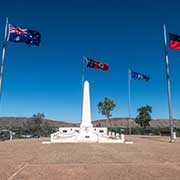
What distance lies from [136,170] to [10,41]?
15.2 m

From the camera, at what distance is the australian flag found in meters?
20.0

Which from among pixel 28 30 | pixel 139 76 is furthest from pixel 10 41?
pixel 139 76

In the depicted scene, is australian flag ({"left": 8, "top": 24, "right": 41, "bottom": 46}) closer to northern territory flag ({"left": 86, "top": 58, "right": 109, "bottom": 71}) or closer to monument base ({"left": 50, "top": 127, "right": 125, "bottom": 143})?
monument base ({"left": 50, "top": 127, "right": 125, "bottom": 143})

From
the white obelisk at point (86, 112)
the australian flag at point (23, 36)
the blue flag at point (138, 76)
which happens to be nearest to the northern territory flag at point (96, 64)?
the white obelisk at point (86, 112)

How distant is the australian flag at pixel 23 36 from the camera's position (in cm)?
1995

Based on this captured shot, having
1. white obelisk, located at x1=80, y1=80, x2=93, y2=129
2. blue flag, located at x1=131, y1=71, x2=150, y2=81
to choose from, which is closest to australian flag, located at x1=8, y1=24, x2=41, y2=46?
white obelisk, located at x1=80, y1=80, x2=93, y2=129

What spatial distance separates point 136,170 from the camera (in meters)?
8.65

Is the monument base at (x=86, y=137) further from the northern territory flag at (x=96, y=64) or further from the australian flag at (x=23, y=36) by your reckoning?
the australian flag at (x=23, y=36)

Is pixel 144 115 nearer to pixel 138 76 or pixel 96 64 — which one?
pixel 138 76

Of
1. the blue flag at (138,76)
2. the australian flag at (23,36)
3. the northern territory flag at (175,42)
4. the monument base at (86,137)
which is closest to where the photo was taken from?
the australian flag at (23,36)

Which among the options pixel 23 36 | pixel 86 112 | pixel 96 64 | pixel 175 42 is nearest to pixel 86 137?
pixel 86 112

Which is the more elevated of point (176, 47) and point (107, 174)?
point (176, 47)

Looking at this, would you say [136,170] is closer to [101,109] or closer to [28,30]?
A: [28,30]

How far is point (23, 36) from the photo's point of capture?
66.6ft
